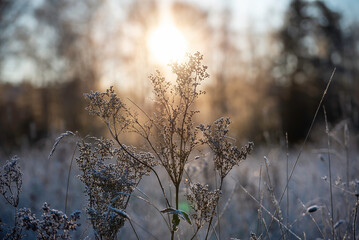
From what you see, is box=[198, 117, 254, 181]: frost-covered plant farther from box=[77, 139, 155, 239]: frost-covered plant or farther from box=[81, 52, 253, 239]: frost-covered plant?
box=[77, 139, 155, 239]: frost-covered plant

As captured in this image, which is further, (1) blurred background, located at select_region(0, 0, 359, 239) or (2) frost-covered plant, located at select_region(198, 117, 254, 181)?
(1) blurred background, located at select_region(0, 0, 359, 239)

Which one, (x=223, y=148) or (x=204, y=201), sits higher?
→ (x=223, y=148)

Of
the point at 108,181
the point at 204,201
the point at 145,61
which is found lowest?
the point at 204,201

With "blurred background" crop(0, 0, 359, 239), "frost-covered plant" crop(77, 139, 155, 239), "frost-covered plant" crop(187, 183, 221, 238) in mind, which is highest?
"blurred background" crop(0, 0, 359, 239)

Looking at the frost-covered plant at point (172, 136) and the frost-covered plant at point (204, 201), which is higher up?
the frost-covered plant at point (172, 136)

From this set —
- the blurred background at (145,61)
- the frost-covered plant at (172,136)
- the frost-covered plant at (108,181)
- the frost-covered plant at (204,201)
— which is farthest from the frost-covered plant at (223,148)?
the blurred background at (145,61)

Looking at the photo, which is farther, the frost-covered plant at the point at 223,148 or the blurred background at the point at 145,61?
the blurred background at the point at 145,61

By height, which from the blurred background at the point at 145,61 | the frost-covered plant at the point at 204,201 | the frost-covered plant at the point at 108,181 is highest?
the blurred background at the point at 145,61

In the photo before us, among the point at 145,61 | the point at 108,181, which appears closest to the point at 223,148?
the point at 108,181

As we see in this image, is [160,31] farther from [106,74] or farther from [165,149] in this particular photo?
[165,149]

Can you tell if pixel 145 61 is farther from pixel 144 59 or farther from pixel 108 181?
pixel 108 181

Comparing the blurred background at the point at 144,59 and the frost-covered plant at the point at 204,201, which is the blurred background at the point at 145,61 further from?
the frost-covered plant at the point at 204,201

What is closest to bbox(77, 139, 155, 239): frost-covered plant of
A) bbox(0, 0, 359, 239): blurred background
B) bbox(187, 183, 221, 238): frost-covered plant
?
bbox(187, 183, 221, 238): frost-covered plant

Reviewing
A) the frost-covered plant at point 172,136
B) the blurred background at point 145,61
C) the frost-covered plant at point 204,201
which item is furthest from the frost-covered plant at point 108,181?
the blurred background at point 145,61
